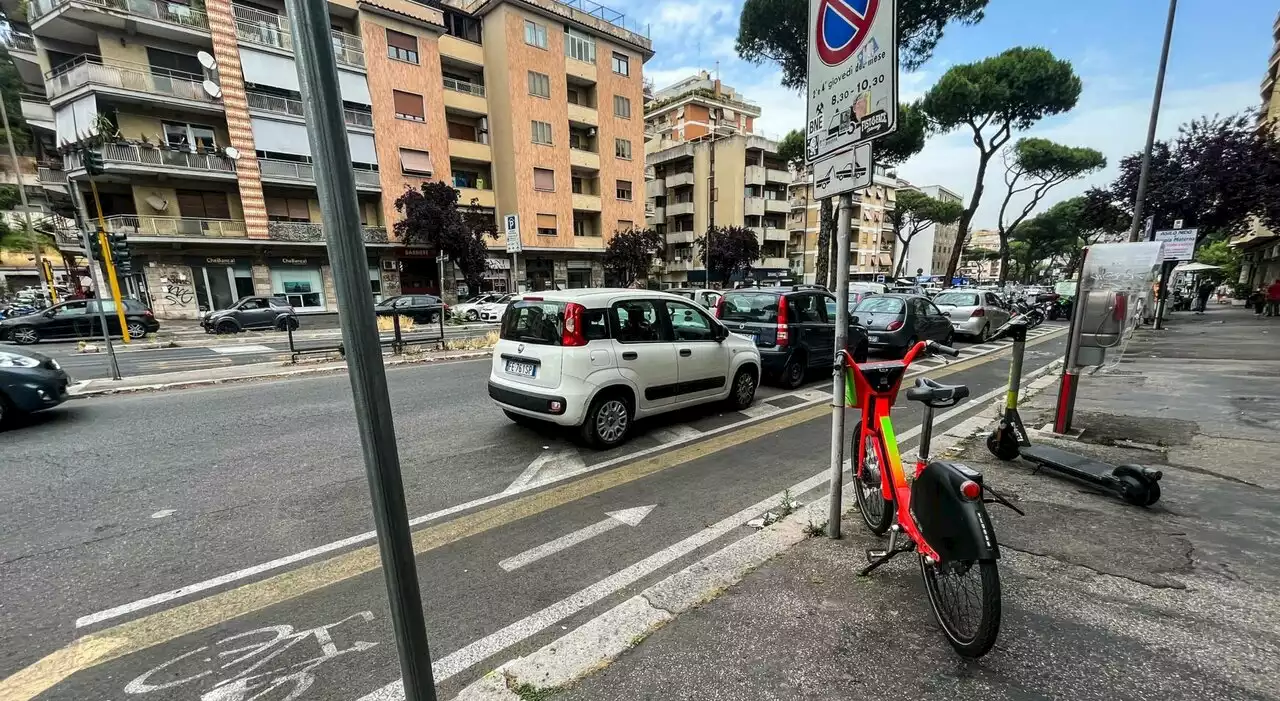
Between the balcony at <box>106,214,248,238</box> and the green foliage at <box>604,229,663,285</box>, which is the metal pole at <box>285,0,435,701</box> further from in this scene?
the green foliage at <box>604,229,663,285</box>

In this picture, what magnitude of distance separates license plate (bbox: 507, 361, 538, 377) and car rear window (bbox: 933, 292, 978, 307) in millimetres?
13255

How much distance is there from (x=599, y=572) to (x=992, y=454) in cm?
399

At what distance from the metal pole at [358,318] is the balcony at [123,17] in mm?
32368

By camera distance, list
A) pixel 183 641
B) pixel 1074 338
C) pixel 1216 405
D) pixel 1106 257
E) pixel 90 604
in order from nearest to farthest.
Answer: pixel 183 641, pixel 90 604, pixel 1106 257, pixel 1074 338, pixel 1216 405

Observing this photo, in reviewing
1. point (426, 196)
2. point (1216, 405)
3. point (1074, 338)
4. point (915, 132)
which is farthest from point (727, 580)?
point (915, 132)

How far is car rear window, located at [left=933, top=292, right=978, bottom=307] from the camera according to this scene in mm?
14062

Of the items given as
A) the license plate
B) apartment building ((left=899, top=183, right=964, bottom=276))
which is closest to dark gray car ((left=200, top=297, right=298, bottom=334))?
the license plate

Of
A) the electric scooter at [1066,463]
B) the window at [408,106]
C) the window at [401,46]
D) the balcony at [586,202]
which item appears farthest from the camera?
the balcony at [586,202]

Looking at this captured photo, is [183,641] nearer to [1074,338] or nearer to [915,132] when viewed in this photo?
[1074,338]

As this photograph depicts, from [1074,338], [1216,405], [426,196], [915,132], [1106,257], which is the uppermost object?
[915,132]

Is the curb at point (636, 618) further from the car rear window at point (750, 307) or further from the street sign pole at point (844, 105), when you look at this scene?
the car rear window at point (750, 307)

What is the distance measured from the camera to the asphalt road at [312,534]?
237 cm

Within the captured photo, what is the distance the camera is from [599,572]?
119 inches

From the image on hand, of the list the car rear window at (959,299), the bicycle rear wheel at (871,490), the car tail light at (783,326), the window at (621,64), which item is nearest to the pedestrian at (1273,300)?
the car rear window at (959,299)
